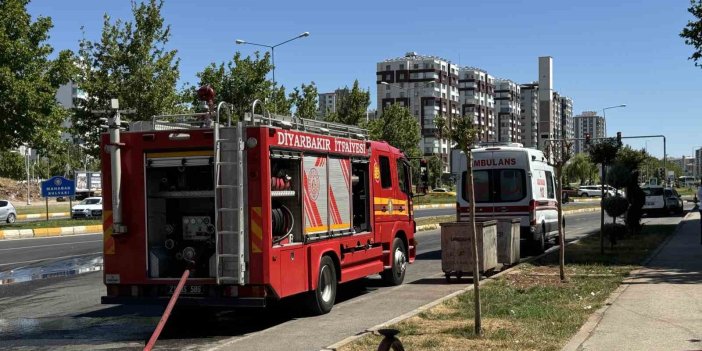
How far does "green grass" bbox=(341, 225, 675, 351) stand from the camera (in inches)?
314

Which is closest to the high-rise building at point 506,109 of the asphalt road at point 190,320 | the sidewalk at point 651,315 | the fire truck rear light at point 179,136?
the sidewalk at point 651,315

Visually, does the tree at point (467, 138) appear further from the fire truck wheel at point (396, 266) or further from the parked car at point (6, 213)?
the parked car at point (6, 213)

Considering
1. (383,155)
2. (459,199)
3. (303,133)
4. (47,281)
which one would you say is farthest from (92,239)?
(303,133)

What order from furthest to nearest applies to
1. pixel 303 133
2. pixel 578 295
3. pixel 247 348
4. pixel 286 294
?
pixel 578 295, pixel 303 133, pixel 286 294, pixel 247 348

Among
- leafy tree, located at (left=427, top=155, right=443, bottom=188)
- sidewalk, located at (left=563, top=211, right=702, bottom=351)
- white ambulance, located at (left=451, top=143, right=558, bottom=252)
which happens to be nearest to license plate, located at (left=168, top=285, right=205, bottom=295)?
sidewalk, located at (left=563, top=211, right=702, bottom=351)

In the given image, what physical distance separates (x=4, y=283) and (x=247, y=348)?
885 centimetres

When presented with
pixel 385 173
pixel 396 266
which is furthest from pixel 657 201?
pixel 385 173

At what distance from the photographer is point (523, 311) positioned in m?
9.74

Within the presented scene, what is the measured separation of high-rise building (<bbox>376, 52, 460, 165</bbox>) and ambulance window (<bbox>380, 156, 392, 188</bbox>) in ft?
415

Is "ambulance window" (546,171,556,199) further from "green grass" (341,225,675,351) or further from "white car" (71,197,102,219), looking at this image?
"white car" (71,197,102,219)

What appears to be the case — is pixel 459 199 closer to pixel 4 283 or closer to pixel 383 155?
pixel 383 155

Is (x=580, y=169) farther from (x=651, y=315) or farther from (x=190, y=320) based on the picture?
(x=190, y=320)

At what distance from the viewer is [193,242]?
9.68 meters

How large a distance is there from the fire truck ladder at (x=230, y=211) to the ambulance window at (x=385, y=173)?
4.42 metres
